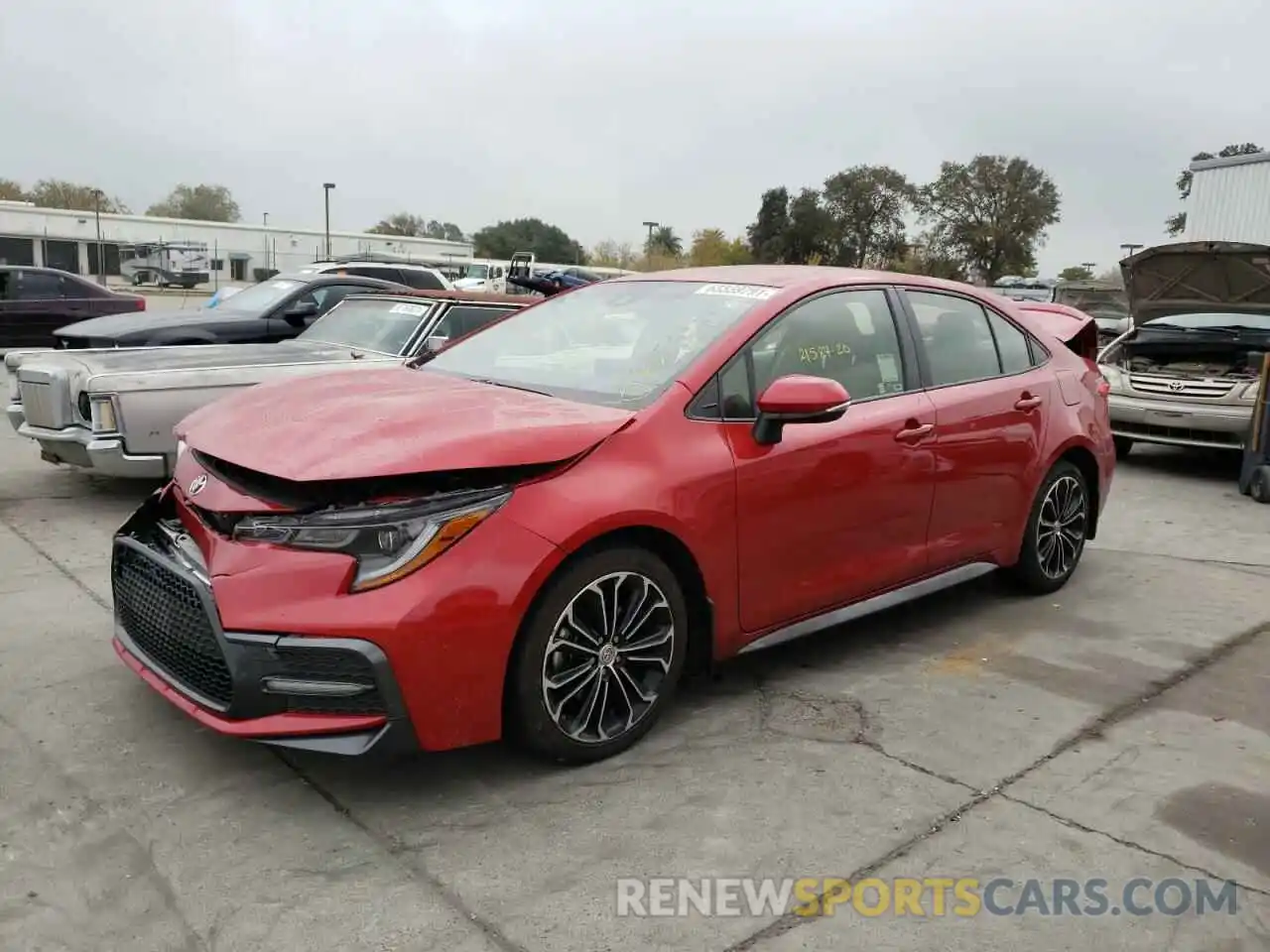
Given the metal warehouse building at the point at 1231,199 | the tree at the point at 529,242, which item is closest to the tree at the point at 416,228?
the tree at the point at 529,242

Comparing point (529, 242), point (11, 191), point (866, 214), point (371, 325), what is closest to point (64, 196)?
point (11, 191)

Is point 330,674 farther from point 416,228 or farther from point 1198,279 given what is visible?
point 416,228

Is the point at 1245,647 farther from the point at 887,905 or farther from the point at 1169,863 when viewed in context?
the point at 887,905

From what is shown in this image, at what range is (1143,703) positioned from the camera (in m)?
3.95

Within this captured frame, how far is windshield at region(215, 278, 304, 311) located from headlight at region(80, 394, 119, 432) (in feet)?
11.8

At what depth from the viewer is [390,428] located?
10.2 feet

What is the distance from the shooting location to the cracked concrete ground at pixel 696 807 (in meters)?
2.54

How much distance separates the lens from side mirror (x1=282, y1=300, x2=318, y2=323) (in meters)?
9.48

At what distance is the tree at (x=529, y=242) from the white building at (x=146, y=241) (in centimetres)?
1263

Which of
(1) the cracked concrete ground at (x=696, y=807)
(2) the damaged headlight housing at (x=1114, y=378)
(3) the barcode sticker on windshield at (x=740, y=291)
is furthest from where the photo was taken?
(2) the damaged headlight housing at (x=1114, y=378)

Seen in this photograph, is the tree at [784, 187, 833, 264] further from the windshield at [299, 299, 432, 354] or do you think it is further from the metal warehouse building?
the windshield at [299, 299, 432, 354]

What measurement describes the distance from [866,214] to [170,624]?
2281 inches

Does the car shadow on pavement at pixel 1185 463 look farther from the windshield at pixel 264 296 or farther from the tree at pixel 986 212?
the tree at pixel 986 212

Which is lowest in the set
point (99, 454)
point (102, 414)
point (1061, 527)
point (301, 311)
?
point (1061, 527)
